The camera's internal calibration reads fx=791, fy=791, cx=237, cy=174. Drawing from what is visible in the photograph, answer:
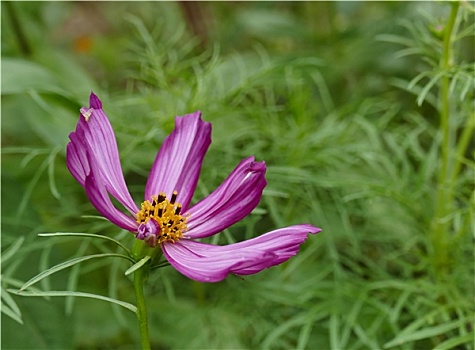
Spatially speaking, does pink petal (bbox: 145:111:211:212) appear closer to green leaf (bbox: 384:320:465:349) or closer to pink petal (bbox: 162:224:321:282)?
pink petal (bbox: 162:224:321:282)

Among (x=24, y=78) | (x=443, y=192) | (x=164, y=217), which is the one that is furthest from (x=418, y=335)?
(x=24, y=78)

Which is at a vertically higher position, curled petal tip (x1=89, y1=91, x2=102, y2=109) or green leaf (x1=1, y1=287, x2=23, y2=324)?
curled petal tip (x1=89, y1=91, x2=102, y2=109)

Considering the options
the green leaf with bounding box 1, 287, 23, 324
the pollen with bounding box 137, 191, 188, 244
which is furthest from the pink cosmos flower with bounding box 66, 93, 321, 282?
the green leaf with bounding box 1, 287, 23, 324

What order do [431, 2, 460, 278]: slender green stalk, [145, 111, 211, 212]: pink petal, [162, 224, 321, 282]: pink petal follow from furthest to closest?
[431, 2, 460, 278]: slender green stalk, [145, 111, 211, 212]: pink petal, [162, 224, 321, 282]: pink petal

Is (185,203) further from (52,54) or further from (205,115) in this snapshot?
(52,54)

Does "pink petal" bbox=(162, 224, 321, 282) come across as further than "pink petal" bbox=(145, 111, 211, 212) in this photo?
No

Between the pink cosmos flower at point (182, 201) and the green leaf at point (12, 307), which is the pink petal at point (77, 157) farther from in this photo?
the green leaf at point (12, 307)

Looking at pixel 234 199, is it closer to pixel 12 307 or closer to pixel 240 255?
pixel 240 255

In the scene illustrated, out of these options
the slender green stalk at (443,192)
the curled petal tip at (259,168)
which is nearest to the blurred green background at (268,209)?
the slender green stalk at (443,192)
